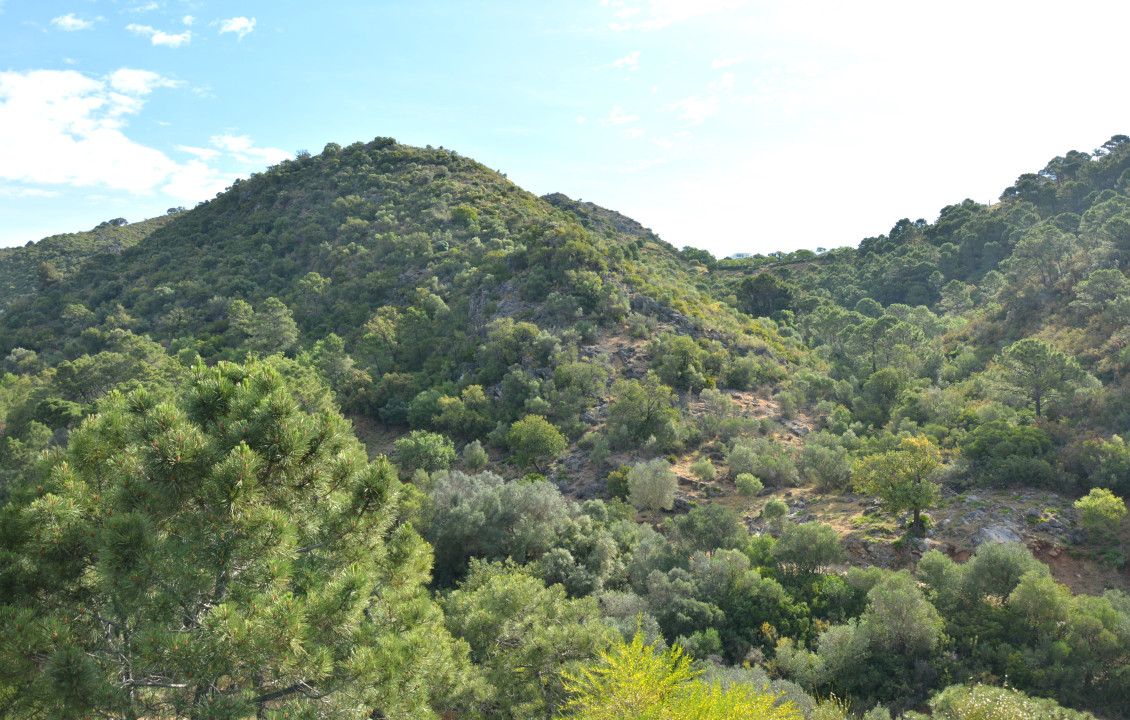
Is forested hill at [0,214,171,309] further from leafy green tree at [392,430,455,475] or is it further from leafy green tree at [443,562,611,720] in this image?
leafy green tree at [443,562,611,720]

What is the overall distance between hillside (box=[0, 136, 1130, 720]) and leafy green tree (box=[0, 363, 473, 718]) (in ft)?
0.13

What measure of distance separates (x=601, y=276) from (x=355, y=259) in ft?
86.0

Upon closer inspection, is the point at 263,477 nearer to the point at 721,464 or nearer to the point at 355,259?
the point at 721,464

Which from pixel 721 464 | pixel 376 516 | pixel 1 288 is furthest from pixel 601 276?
pixel 1 288

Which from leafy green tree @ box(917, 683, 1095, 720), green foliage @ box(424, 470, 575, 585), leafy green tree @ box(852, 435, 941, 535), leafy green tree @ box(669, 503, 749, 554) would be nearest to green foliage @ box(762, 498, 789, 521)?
leafy green tree @ box(669, 503, 749, 554)

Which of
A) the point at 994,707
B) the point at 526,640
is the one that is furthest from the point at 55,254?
the point at 994,707

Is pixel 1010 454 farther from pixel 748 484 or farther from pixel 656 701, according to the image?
pixel 656 701

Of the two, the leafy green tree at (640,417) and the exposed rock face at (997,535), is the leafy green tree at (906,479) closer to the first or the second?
the exposed rock face at (997,535)

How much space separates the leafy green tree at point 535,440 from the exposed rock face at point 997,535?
16.7 metres

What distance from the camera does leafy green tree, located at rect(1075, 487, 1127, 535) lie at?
16578mm

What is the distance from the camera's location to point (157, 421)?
5191 mm

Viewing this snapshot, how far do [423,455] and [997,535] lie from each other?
74.8 ft

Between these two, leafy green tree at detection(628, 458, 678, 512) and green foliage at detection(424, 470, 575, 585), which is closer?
green foliage at detection(424, 470, 575, 585)

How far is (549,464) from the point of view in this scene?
27.0 meters
